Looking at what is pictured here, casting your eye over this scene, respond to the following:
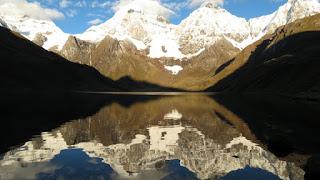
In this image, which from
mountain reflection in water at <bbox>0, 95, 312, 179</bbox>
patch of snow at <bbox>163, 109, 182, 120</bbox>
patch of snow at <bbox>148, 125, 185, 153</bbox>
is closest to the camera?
mountain reflection in water at <bbox>0, 95, 312, 179</bbox>

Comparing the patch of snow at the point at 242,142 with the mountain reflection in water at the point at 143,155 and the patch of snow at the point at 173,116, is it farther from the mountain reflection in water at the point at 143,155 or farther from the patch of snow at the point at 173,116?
the patch of snow at the point at 173,116

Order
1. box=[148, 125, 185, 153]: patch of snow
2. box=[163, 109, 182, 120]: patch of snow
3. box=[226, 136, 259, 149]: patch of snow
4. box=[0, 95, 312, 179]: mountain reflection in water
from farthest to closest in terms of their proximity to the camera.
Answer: box=[163, 109, 182, 120]: patch of snow, box=[148, 125, 185, 153]: patch of snow, box=[226, 136, 259, 149]: patch of snow, box=[0, 95, 312, 179]: mountain reflection in water

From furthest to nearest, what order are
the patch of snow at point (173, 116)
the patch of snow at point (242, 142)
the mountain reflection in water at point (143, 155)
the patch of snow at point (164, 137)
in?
the patch of snow at point (173, 116) → the patch of snow at point (164, 137) → the patch of snow at point (242, 142) → the mountain reflection in water at point (143, 155)

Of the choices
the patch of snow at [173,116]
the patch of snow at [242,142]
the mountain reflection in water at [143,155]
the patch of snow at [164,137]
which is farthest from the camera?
the patch of snow at [173,116]

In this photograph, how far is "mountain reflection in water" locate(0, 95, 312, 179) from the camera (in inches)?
1734

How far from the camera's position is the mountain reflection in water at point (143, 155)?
44031 mm

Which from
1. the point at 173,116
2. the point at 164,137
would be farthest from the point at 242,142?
the point at 173,116

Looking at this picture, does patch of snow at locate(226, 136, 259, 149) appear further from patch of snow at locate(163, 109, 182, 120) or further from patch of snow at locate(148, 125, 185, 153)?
patch of snow at locate(163, 109, 182, 120)

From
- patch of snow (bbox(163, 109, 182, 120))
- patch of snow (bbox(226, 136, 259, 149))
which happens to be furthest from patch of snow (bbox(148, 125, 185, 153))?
patch of snow (bbox(163, 109, 182, 120))

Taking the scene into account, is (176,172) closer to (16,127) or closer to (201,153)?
(201,153)

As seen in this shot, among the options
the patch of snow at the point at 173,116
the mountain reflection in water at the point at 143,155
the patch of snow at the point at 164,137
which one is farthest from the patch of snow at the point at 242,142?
the patch of snow at the point at 173,116

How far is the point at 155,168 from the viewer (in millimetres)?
47656

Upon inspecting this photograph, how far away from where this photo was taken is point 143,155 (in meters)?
57.1

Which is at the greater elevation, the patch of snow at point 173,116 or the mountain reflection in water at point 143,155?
the patch of snow at point 173,116
